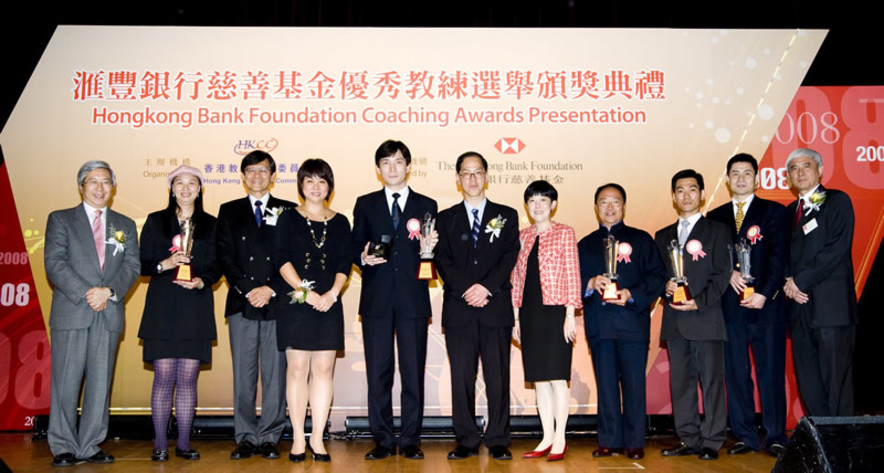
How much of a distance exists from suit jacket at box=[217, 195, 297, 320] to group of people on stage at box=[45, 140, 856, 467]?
0.01 meters

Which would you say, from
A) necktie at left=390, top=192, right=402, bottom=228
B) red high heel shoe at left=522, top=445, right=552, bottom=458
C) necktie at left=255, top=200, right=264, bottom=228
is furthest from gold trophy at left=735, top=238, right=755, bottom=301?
necktie at left=255, top=200, right=264, bottom=228

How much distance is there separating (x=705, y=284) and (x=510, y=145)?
185 cm

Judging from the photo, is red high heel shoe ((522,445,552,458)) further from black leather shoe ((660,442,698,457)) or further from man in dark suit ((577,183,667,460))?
black leather shoe ((660,442,698,457))

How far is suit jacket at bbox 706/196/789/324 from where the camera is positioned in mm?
3988

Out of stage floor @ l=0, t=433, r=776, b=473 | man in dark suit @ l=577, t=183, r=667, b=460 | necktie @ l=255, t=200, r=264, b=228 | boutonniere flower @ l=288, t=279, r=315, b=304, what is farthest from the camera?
necktie @ l=255, t=200, r=264, b=228

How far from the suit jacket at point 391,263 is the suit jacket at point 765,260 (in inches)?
71.7

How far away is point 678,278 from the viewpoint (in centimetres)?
386

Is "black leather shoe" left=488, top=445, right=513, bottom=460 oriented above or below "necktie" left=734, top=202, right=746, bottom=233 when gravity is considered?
below

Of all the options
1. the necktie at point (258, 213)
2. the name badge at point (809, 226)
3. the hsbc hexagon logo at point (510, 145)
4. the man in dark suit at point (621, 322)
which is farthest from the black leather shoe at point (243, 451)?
the name badge at point (809, 226)

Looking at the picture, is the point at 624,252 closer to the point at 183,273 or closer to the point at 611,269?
the point at 611,269

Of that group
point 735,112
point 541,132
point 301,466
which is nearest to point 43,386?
point 301,466

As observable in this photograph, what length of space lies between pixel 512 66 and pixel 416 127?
88cm

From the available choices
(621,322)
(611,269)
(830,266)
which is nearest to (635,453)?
(621,322)

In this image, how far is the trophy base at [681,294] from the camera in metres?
3.81
